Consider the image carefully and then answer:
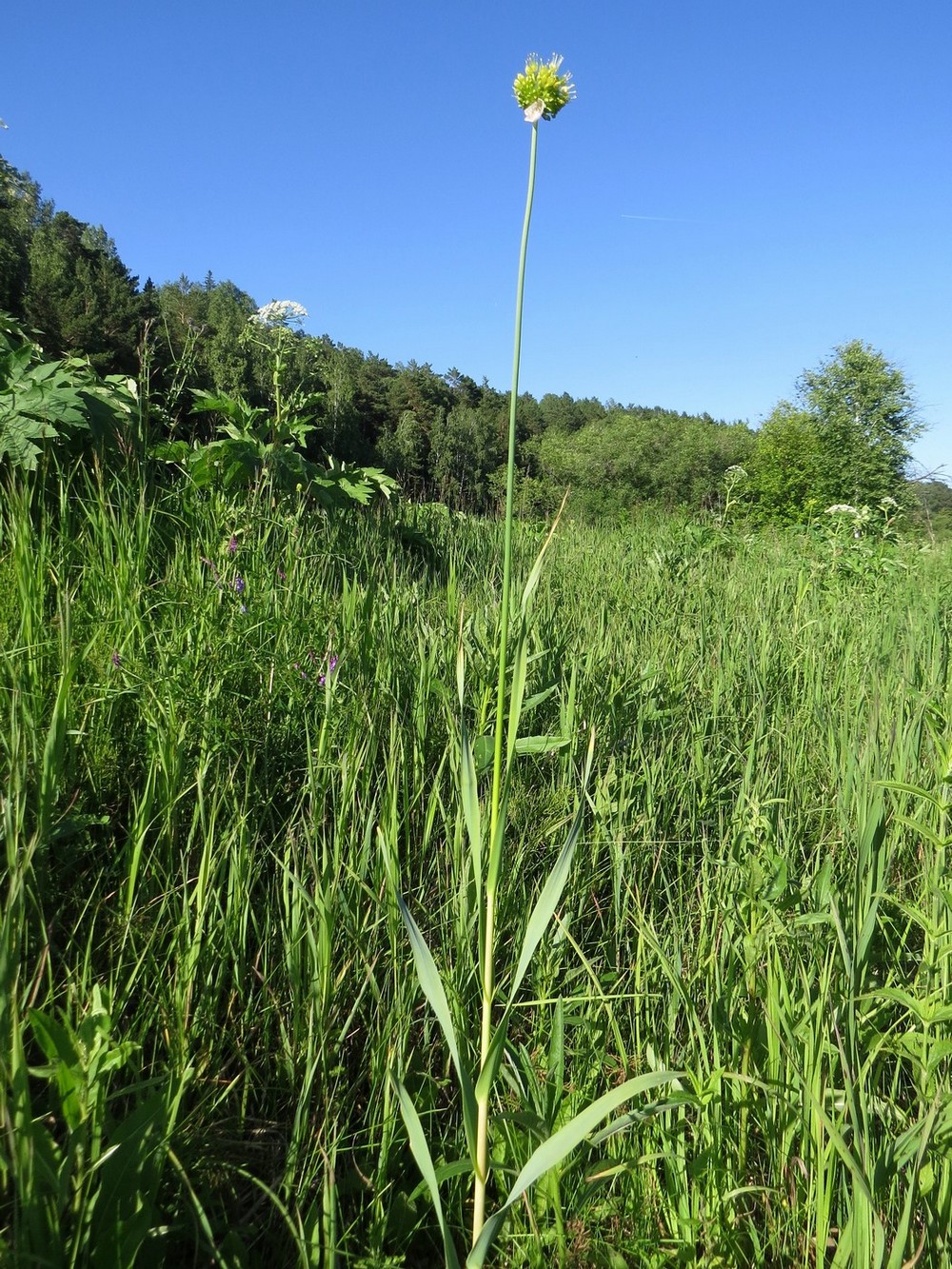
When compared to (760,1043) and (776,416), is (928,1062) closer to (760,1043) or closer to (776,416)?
(760,1043)

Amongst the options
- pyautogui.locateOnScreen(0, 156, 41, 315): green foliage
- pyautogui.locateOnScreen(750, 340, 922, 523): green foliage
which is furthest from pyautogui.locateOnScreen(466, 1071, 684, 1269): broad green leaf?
pyautogui.locateOnScreen(750, 340, 922, 523): green foliage

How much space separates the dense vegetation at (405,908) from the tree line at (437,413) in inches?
32.5

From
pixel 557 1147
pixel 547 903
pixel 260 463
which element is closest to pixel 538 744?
pixel 547 903

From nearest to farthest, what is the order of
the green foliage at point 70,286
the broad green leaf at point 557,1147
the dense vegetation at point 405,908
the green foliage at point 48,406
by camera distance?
the broad green leaf at point 557,1147
the dense vegetation at point 405,908
the green foliage at point 48,406
the green foliage at point 70,286

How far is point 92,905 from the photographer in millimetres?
1187

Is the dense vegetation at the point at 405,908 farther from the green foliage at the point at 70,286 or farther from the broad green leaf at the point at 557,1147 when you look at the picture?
the green foliage at the point at 70,286

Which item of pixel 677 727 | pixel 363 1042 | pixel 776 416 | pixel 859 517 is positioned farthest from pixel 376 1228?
pixel 776 416

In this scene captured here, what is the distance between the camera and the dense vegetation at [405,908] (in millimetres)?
831

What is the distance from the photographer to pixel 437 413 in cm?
979

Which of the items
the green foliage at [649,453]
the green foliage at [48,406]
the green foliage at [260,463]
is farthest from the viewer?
the green foliage at [649,453]

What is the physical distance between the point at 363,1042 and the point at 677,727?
1.24 meters

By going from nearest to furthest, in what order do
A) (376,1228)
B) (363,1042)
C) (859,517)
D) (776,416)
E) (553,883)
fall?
(553,883) → (376,1228) → (363,1042) → (859,517) → (776,416)

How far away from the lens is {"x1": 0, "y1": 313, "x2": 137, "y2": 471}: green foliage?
7.18 ft

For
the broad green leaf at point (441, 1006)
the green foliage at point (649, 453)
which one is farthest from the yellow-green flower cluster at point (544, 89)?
the green foliage at point (649, 453)
